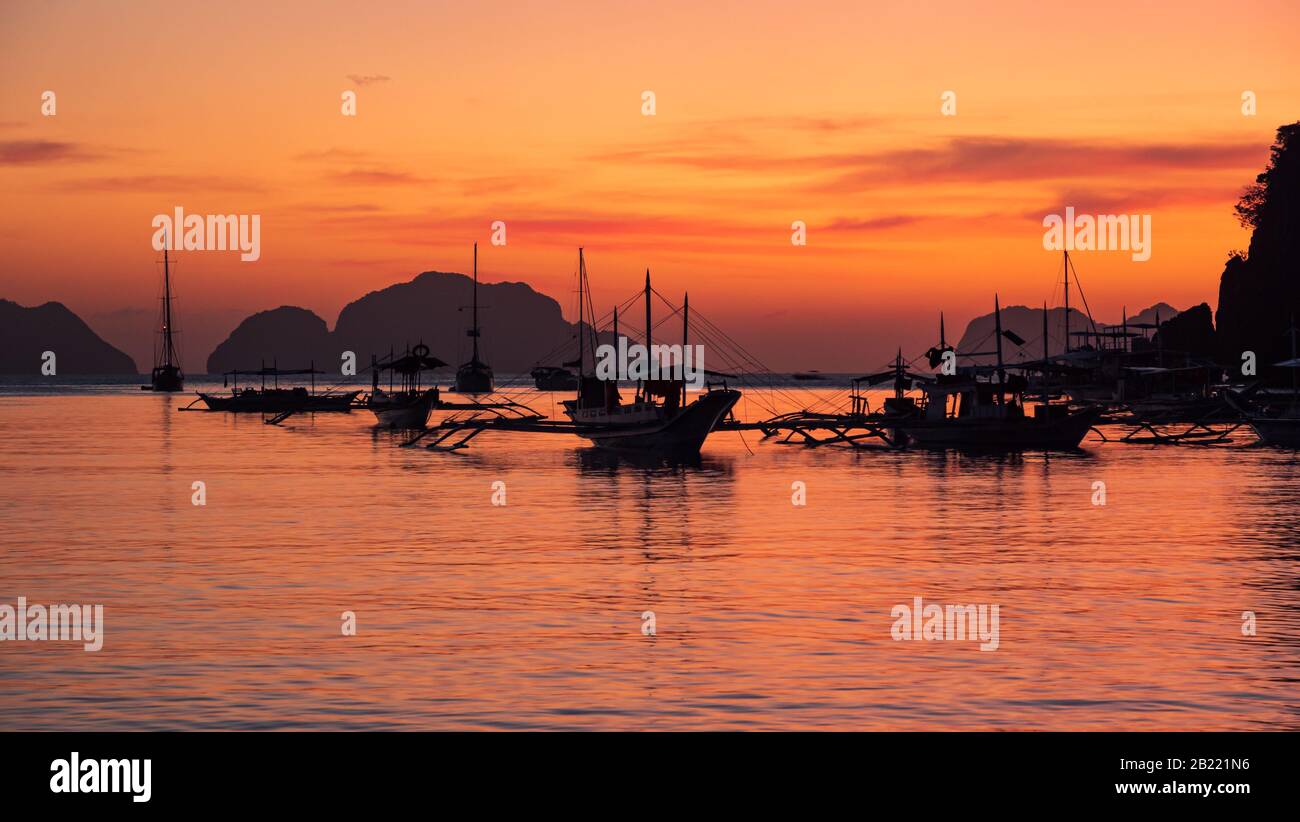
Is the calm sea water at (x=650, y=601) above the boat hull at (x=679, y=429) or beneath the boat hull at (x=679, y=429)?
beneath

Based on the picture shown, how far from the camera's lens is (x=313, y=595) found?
2725cm

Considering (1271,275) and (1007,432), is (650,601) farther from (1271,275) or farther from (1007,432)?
(1271,275)

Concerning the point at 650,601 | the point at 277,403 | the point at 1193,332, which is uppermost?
the point at 1193,332

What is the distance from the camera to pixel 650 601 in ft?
87.0

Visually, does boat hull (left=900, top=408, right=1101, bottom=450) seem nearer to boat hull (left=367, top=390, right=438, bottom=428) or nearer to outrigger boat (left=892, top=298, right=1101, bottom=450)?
outrigger boat (left=892, top=298, right=1101, bottom=450)

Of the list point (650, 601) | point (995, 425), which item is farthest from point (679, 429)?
point (650, 601)

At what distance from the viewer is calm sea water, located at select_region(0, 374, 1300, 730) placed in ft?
57.1

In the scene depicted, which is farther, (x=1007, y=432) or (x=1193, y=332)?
(x=1193, y=332)

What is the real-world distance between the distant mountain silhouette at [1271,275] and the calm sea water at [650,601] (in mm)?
110603

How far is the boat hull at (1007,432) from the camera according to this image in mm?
79625

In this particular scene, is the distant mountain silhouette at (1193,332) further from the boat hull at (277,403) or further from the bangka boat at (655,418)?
the bangka boat at (655,418)

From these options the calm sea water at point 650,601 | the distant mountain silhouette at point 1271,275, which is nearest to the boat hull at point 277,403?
the calm sea water at point 650,601

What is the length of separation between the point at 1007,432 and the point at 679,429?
19.3 metres
